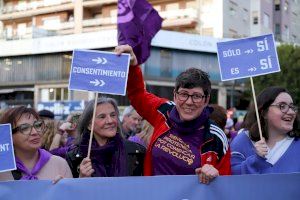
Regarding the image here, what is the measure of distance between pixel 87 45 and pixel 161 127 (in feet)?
105

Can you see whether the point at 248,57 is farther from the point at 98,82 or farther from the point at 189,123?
the point at 98,82

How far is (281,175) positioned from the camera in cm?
319

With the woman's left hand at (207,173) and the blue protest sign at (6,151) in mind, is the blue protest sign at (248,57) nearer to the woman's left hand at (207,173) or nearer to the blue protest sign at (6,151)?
the woman's left hand at (207,173)

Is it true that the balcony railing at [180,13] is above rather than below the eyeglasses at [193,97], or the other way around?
above

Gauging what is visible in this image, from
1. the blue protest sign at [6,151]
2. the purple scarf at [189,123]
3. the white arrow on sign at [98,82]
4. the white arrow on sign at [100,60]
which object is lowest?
the blue protest sign at [6,151]

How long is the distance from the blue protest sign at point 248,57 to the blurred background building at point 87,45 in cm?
2421

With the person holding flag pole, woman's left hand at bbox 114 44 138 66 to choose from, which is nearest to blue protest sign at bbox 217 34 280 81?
the person holding flag pole

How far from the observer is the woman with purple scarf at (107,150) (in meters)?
3.46

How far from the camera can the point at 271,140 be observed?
11.8 feet

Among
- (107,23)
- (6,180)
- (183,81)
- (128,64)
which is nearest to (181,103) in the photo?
(183,81)

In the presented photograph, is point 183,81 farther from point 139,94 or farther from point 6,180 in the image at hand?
point 6,180

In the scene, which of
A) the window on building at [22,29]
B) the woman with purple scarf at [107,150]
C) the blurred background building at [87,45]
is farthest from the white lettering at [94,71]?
the window on building at [22,29]

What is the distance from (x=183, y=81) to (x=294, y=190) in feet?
3.31

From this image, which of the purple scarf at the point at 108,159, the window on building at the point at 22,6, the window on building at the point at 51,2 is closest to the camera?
the purple scarf at the point at 108,159
